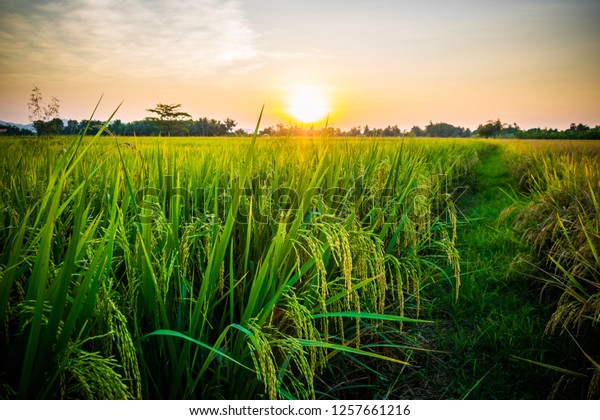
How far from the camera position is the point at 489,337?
7.70 feet

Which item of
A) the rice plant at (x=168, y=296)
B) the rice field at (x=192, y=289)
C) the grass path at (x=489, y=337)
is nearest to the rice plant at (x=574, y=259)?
the rice field at (x=192, y=289)

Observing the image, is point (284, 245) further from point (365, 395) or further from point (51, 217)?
point (365, 395)

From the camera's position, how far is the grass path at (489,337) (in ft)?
6.43

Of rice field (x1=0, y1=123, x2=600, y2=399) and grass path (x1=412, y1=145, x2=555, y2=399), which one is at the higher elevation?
rice field (x1=0, y1=123, x2=600, y2=399)

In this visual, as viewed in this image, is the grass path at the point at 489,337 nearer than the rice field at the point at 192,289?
No

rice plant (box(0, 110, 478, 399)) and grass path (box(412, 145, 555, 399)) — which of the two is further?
grass path (box(412, 145, 555, 399))

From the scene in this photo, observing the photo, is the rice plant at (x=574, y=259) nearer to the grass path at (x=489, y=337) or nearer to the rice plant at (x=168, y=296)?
the grass path at (x=489, y=337)

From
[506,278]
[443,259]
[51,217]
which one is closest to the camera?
[51,217]

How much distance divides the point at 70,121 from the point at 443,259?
347cm

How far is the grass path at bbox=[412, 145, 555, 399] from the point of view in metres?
1.96

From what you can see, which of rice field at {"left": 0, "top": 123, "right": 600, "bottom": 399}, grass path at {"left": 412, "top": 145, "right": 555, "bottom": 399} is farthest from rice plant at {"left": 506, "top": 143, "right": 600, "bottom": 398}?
grass path at {"left": 412, "top": 145, "right": 555, "bottom": 399}

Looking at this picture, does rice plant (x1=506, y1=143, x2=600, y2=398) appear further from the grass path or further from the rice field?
the grass path

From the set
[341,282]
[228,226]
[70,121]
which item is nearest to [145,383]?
[228,226]

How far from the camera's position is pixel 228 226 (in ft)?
4.06
